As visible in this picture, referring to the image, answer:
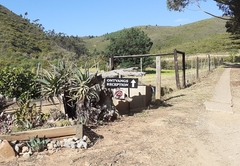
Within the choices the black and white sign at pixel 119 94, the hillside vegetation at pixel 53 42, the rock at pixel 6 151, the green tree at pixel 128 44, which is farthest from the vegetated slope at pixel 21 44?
the rock at pixel 6 151

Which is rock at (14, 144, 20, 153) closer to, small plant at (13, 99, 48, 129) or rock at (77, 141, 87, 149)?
small plant at (13, 99, 48, 129)

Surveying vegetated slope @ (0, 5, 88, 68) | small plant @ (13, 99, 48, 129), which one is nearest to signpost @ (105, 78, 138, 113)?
small plant @ (13, 99, 48, 129)

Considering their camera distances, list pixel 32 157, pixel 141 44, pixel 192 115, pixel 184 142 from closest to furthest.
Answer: pixel 32 157 → pixel 184 142 → pixel 192 115 → pixel 141 44

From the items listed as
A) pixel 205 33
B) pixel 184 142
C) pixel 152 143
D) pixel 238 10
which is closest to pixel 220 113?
pixel 184 142

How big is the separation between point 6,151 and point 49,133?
28.1 inches

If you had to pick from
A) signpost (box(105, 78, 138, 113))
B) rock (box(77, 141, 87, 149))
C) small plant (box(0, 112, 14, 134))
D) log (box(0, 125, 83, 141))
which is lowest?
rock (box(77, 141, 87, 149))

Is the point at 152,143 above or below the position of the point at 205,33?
below

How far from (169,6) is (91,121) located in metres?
18.9

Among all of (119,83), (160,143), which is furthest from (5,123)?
(119,83)

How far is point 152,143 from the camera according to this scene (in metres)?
4.91

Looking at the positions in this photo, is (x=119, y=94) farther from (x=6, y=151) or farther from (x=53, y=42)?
(x=53, y=42)

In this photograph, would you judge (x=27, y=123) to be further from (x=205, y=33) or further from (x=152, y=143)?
(x=205, y=33)

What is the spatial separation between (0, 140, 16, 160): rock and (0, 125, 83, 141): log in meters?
0.17

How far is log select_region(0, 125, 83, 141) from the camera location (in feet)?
14.4
